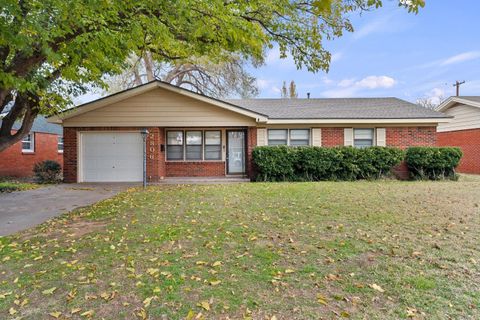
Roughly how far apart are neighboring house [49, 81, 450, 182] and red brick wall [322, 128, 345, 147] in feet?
Result: 0.15

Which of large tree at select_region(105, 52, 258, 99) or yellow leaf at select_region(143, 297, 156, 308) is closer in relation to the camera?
yellow leaf at select_region(143, 297, 156, 308)

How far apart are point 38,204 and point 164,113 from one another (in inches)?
248

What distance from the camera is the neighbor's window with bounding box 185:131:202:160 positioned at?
1381 centimetres

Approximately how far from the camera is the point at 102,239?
4711 mm

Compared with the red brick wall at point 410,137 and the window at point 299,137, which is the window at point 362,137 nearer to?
the red brick wall at point 410,137

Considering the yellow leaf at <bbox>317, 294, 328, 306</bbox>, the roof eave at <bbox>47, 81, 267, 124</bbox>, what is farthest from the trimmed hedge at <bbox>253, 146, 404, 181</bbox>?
the yellow leaf at <bbox>317, 294, 328, 306</bbox>

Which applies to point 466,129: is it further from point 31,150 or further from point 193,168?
point 31,150

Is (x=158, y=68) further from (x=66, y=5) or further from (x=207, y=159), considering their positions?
(x=66, y=5)

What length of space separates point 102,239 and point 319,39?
21.7 ft

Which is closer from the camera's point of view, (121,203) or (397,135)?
(121,203)

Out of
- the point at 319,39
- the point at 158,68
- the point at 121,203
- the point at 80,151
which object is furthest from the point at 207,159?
the point at 158,68

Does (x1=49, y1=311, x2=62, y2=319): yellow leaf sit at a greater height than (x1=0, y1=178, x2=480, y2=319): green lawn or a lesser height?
lesser

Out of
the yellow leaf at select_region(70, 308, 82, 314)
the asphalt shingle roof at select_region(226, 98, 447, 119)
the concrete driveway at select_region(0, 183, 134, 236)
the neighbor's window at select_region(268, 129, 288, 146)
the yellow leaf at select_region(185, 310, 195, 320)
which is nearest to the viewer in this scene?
the yellow leaf at select_region(185, 310, 195, 320)

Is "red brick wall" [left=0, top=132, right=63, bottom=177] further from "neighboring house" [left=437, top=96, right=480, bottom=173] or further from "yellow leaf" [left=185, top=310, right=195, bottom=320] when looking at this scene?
"neighboring house" [left=437, top=96, right=480, bottom=173]
